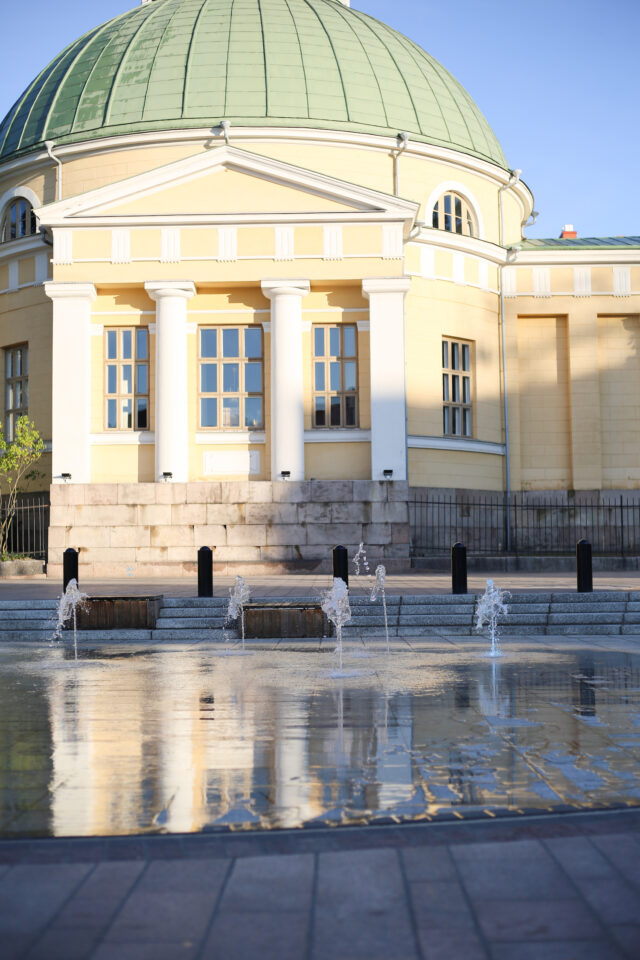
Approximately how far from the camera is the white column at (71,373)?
27656 mm

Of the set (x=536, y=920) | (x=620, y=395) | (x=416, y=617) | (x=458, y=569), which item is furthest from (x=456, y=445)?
(x=536, y=920)

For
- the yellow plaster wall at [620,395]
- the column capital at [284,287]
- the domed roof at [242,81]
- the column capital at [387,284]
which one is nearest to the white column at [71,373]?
the column capital at [284,287]

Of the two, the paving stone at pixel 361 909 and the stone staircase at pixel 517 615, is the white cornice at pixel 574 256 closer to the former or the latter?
the stone staircase at pixel 517 615

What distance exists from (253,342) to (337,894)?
81.5 ft

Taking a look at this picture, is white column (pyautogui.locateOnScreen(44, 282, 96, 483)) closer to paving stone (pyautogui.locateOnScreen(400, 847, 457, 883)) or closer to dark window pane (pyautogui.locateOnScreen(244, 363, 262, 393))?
dark window pane (pyautogui.locateOnScreen(244, 363, 262, 393))

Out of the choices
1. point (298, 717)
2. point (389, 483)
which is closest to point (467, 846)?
point (298, 717)

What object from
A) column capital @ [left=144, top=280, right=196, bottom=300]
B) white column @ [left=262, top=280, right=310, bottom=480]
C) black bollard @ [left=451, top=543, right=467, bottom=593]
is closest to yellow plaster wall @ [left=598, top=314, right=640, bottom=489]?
white column @ [left=262, top=280, right=310, bottom=480]

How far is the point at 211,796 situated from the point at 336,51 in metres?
31.4

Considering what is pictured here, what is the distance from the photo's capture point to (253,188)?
92.2 feet

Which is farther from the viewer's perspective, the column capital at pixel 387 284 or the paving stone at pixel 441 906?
the column capital at pixel 387 284

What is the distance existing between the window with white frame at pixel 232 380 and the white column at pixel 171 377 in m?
0.81

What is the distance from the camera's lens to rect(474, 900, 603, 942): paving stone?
397cm

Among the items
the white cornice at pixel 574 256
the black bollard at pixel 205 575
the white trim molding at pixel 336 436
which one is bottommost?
the black bollard at pixel 205 575

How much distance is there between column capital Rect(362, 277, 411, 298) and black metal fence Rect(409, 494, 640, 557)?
5.85m
